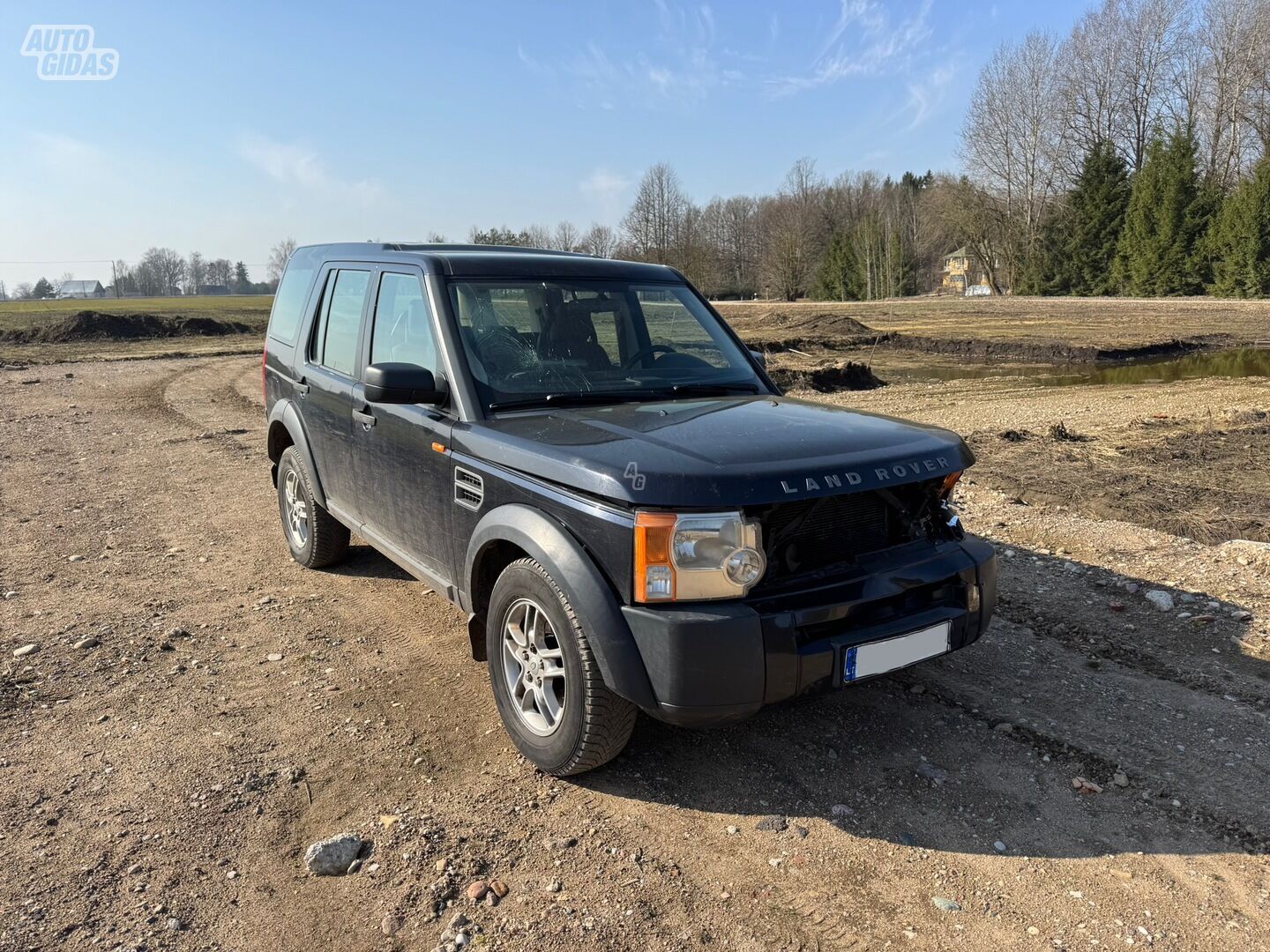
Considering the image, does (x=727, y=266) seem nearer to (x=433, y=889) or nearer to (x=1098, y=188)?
(x=1098, y=188)

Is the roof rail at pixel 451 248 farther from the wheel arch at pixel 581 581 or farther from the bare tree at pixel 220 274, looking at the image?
the bare tree at pixel 220 274

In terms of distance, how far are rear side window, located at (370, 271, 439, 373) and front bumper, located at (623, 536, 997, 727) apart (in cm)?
181

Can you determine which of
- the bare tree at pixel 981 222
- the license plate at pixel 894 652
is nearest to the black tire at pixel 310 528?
the license plate at pixel 894 652

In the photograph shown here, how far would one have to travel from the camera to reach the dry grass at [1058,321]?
84.1 feet

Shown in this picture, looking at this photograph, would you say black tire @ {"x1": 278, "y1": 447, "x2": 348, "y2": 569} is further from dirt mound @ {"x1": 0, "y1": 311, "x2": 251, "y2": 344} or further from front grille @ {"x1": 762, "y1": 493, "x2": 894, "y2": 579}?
dirt mound @ {"x1": 0, "y1": 311, "x2": 251, "y2": 344}

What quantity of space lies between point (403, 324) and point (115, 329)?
39.7 meters

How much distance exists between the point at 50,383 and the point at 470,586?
19848 millimetres

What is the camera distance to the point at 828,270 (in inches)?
2857

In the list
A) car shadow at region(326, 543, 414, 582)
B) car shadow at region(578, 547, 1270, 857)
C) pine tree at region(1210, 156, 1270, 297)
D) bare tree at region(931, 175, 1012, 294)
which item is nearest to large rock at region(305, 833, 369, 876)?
car shadow at region(578, 547, 1270, 857)

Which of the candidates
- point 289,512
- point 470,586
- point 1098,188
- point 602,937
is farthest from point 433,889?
point 1098,188

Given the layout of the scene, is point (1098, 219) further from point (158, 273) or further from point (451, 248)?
point (158, 273)

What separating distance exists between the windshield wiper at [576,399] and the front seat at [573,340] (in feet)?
0.75

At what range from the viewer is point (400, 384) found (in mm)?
3775

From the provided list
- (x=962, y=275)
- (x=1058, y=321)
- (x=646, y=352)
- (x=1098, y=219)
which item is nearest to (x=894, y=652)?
(x=646, y=352)
